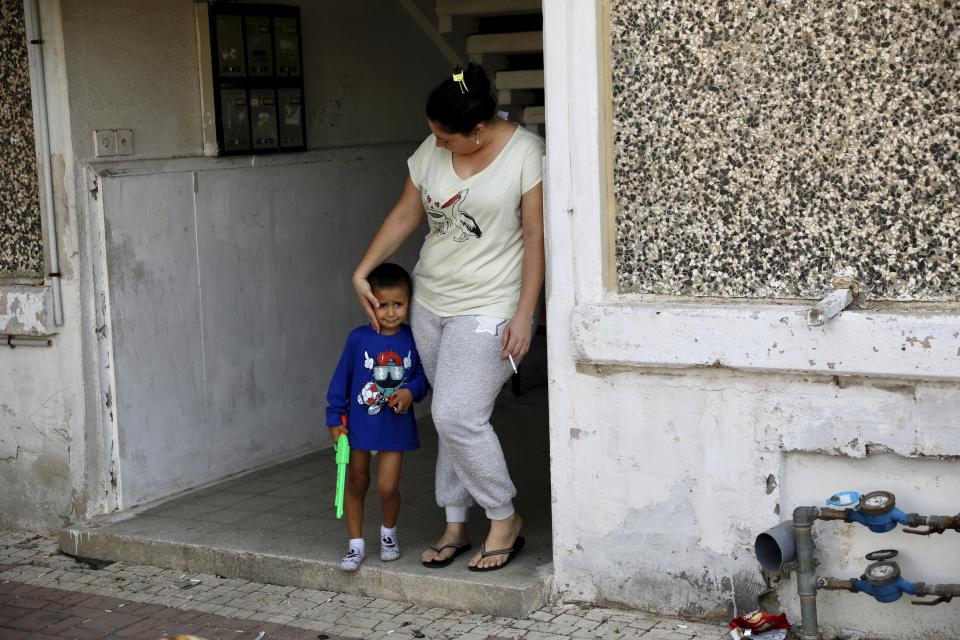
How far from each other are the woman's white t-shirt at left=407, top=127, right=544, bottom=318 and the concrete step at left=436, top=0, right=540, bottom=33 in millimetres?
2110

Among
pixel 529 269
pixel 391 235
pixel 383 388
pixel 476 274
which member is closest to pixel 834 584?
pixel 529 269

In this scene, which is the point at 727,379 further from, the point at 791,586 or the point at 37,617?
the point at 37,617

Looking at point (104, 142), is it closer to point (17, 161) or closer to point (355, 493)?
point (17, 161)

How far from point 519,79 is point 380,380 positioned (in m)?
2.46

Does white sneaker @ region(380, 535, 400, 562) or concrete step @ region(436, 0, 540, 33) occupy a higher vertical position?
concrete step @ region(436, 0, 540, 33)

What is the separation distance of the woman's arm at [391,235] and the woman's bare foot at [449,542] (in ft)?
2.95

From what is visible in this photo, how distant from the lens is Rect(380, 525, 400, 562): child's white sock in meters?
5.48

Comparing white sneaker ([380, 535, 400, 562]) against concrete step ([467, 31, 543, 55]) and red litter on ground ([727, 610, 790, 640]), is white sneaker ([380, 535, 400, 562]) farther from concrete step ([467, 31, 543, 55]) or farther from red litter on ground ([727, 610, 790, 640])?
concrete step ([467, 31, 543, 55])

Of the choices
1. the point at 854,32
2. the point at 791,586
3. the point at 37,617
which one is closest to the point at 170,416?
the point at 37,617

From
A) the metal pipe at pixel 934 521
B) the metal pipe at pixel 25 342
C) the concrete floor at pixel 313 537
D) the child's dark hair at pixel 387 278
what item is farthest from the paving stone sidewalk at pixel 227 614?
the child's dark hair at pixel 387 278

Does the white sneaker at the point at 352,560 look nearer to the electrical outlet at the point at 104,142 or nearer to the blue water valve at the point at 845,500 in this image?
the blue water valve at the point at 845,500

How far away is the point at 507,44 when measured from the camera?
7.14 meters

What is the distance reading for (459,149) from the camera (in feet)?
16.8

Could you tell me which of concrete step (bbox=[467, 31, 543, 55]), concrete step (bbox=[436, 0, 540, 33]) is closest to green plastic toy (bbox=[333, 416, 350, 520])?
concrete step (bbox=[467, 31, 543, 55])
